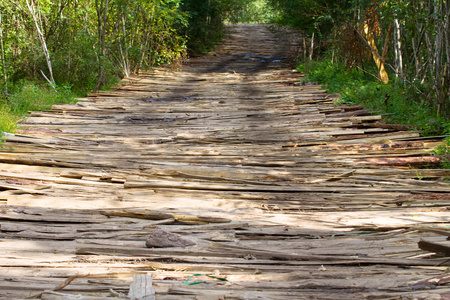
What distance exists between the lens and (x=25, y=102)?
631 cm

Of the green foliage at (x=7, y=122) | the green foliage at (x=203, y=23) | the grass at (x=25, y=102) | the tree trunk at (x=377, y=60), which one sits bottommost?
the green foliage at (x=7, y=122)

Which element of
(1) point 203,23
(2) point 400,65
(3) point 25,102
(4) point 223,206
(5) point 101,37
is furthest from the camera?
(1) point 203,23

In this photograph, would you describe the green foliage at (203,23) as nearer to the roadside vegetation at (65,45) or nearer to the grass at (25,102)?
the roadside vegetation at (65,45)

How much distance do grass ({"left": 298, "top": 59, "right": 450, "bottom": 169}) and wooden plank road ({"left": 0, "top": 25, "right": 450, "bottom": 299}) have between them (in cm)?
25

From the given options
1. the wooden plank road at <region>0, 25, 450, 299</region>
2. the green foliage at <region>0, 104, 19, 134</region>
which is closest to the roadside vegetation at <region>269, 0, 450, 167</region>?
the wooden plank road at <region>0, 25, 450, 299</region>

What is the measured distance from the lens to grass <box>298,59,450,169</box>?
190 inches

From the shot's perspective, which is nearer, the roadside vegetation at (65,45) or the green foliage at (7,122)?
the green foliage at (7,122)

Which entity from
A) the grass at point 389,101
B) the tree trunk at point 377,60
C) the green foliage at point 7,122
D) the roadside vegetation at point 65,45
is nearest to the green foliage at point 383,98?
the grass at point 389,101

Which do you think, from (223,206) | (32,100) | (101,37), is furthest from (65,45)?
(223,206)

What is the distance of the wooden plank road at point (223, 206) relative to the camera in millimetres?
1963

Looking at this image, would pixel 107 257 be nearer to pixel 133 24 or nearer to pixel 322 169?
pixel 322 169

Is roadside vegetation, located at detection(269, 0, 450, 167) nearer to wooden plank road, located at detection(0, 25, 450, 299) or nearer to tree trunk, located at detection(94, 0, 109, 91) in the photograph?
wooden plank road, located at detection(0, 25, 450, 299)

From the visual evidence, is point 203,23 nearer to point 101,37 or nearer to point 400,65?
point 101,37

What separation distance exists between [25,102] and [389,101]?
540 cm
